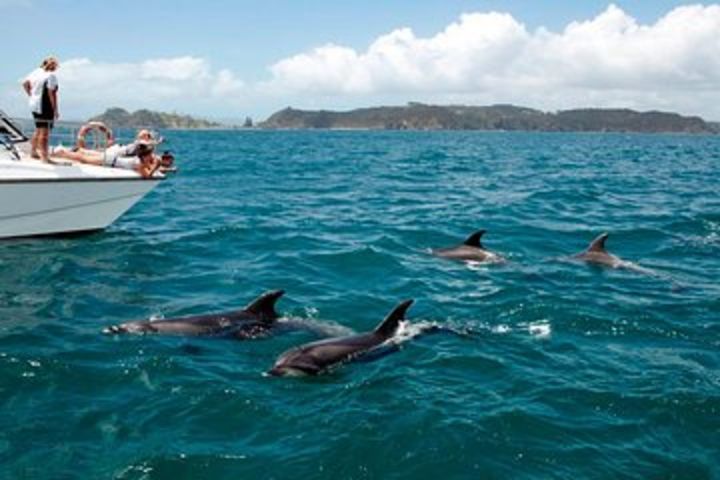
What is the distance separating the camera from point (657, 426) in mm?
9445

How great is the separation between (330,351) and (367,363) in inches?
21.7

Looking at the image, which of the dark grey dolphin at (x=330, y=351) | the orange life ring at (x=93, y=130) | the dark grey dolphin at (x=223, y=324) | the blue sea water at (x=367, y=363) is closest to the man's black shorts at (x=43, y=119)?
the orange life ring at (x=93, y=130)

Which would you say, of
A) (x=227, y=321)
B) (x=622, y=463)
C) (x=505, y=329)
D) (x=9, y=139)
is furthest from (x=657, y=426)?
(x=9, y=139)

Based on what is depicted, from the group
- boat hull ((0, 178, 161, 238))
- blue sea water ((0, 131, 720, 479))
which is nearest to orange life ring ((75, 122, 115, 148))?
boat hull ((0, 178, 161, 238))

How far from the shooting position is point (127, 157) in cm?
2077

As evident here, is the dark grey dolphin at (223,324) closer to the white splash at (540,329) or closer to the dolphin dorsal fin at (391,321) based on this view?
the dolphin dorsal fin at (391,321)

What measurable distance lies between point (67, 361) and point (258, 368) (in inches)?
106

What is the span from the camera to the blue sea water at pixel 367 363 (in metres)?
8.53

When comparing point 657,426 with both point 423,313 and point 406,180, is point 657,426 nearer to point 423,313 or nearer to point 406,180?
point 423,313

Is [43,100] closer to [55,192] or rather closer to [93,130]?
[55,192]

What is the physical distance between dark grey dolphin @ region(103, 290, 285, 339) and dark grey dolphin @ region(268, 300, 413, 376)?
5.10 feet

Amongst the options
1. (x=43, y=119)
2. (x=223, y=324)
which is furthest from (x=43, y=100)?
(x=223, y=324)

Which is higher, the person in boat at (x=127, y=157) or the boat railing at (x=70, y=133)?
the boat railing at (x=70, y=133)

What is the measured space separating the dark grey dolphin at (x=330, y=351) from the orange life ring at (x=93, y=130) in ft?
41.8
